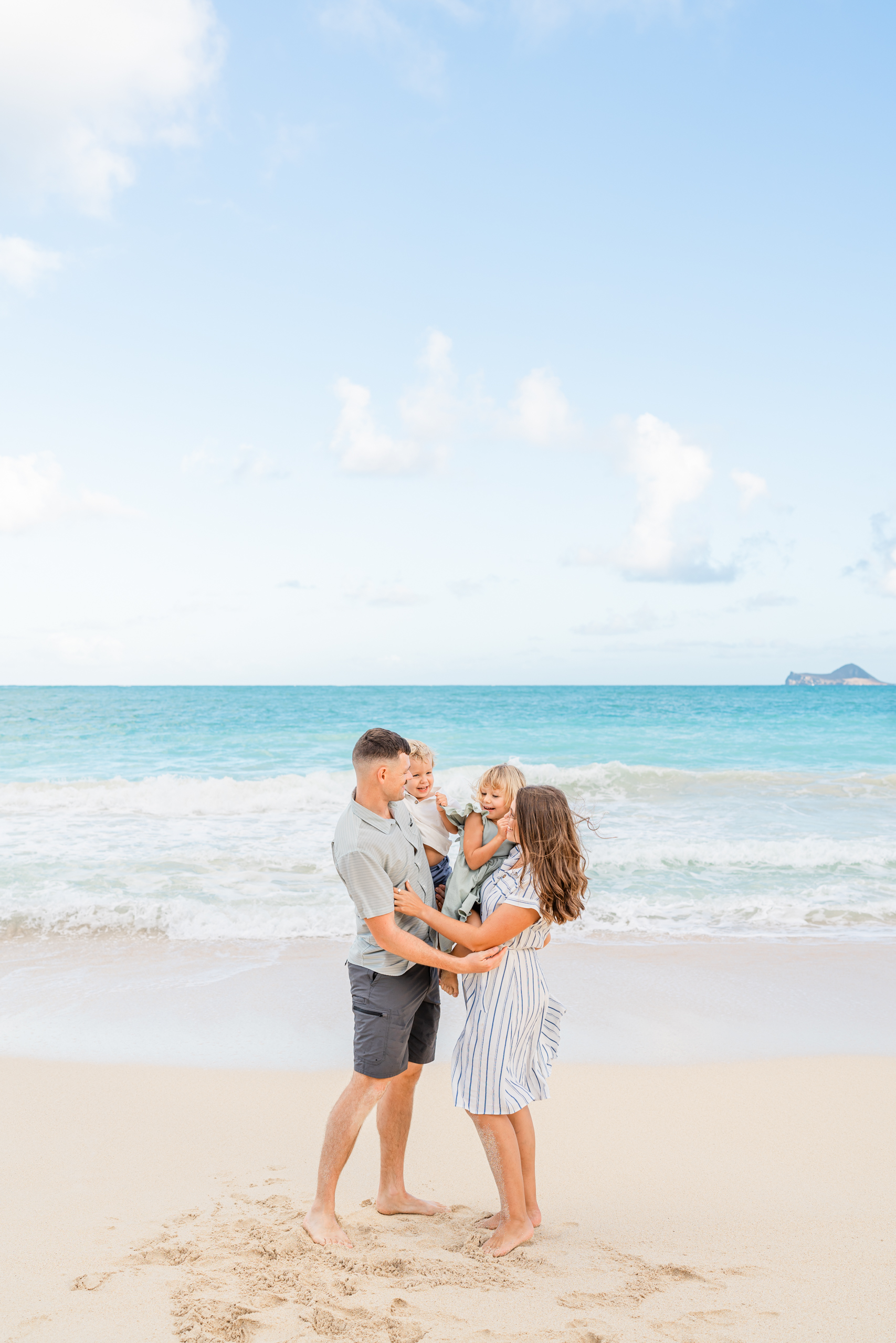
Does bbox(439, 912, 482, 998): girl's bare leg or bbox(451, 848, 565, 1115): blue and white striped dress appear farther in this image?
bbox(439, 912, 482, 998): girl's bare leg

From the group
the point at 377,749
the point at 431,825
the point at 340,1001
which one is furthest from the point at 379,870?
the point at 340,1001

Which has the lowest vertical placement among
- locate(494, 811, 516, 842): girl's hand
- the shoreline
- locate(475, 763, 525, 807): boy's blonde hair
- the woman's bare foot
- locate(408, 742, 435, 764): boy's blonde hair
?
the shoreline

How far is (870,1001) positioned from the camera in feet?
18.3

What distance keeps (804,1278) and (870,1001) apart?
3217 millimetres

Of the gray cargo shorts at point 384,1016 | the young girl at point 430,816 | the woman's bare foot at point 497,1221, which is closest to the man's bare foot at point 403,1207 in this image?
the woman's bare foot at point 497,1221

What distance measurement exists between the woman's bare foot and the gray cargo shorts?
66cm

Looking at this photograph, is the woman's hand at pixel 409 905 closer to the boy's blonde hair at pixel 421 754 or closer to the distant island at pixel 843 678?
the boy's blonde hair at pixel 421 754

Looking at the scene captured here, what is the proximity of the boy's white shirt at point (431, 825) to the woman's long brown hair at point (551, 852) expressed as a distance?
0.69 metres

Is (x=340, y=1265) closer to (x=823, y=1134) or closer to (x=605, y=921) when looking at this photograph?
(x=823, y=1134)

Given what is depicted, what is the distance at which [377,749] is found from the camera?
10.0 ft

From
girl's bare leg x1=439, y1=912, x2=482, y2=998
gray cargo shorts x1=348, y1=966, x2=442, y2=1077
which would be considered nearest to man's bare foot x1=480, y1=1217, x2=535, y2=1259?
gray cargo shorts x1=348, y1=966, x2=442, y2=1077

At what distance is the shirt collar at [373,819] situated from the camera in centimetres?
304

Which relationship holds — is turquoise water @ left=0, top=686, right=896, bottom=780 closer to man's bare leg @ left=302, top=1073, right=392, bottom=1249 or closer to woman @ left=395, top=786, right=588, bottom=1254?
man's bare leg @ left=302, top=1073, right=392, bottom=1249

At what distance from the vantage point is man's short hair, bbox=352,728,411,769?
3.06 metres
